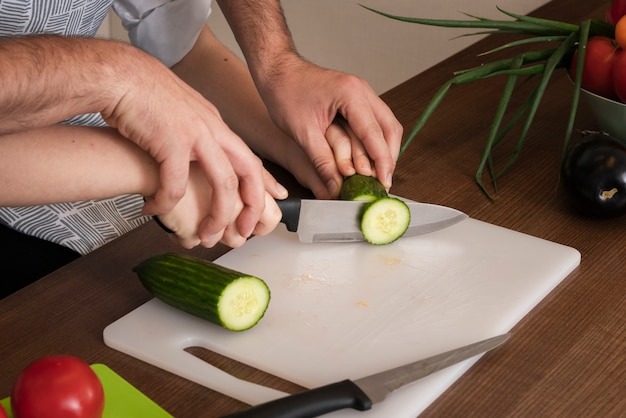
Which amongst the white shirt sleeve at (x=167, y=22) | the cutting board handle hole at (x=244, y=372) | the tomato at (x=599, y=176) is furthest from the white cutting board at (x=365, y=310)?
the white shirt sleeve at (x=167, y=22)

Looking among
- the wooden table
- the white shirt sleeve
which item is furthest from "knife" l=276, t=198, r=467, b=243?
the white shirt sleeve

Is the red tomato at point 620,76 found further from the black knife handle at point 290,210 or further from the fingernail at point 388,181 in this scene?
the black knife handle at point 290,210

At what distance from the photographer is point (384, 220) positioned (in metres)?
1.35

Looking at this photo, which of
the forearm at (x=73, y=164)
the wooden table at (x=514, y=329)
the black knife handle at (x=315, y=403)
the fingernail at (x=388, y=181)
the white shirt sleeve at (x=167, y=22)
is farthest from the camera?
the white shirt sleeve at (x=167, y=22)

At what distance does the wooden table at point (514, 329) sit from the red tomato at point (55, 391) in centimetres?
13

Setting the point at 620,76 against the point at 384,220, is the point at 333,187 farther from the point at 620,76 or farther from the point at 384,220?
the point at 620,76

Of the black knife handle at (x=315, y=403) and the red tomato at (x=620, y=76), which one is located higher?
the red tomato at (x=620, y=76)

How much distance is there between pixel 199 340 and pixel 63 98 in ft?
1.13

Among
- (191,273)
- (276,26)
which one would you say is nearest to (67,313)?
(191,273)

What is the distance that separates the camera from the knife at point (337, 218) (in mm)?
1336

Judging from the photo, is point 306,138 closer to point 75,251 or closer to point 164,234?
point 164,234

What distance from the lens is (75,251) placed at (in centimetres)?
158

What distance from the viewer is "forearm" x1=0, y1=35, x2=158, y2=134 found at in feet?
3.57

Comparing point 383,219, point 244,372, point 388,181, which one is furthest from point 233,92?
point 244,372
